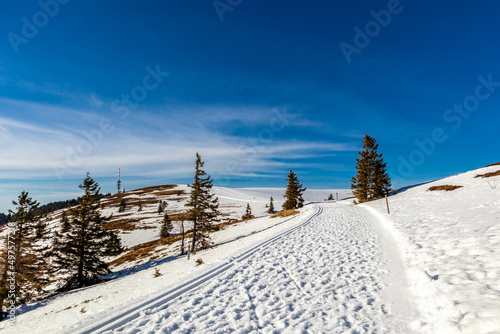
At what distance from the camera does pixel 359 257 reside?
917cm

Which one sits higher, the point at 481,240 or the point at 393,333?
the point at 481,240

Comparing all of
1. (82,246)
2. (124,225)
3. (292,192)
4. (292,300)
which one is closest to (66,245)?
(82,246)

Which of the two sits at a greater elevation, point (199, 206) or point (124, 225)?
point (199, 206)

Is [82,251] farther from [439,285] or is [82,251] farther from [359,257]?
[439,285]

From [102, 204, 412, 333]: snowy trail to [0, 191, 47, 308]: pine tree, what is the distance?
1989 cm

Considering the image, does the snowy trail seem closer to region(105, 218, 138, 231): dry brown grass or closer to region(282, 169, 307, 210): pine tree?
region(282, 169, 307, 210): pine tree

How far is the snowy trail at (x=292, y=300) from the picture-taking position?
4.72 metres

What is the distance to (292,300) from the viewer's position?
5.88 metres

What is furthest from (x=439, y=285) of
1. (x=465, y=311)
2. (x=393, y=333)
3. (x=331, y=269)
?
(x=331, y=269)

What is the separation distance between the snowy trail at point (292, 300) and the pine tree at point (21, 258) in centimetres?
1989

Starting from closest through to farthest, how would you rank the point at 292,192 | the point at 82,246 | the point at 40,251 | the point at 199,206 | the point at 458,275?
the point at 458,275 → the point at 40,251 → the point at 82,246 → the point at 199,206 → the point at 292,192

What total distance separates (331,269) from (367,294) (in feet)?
6.72

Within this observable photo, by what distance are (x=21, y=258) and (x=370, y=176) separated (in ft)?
158

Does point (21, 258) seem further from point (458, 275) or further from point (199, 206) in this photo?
point (458, 275)
